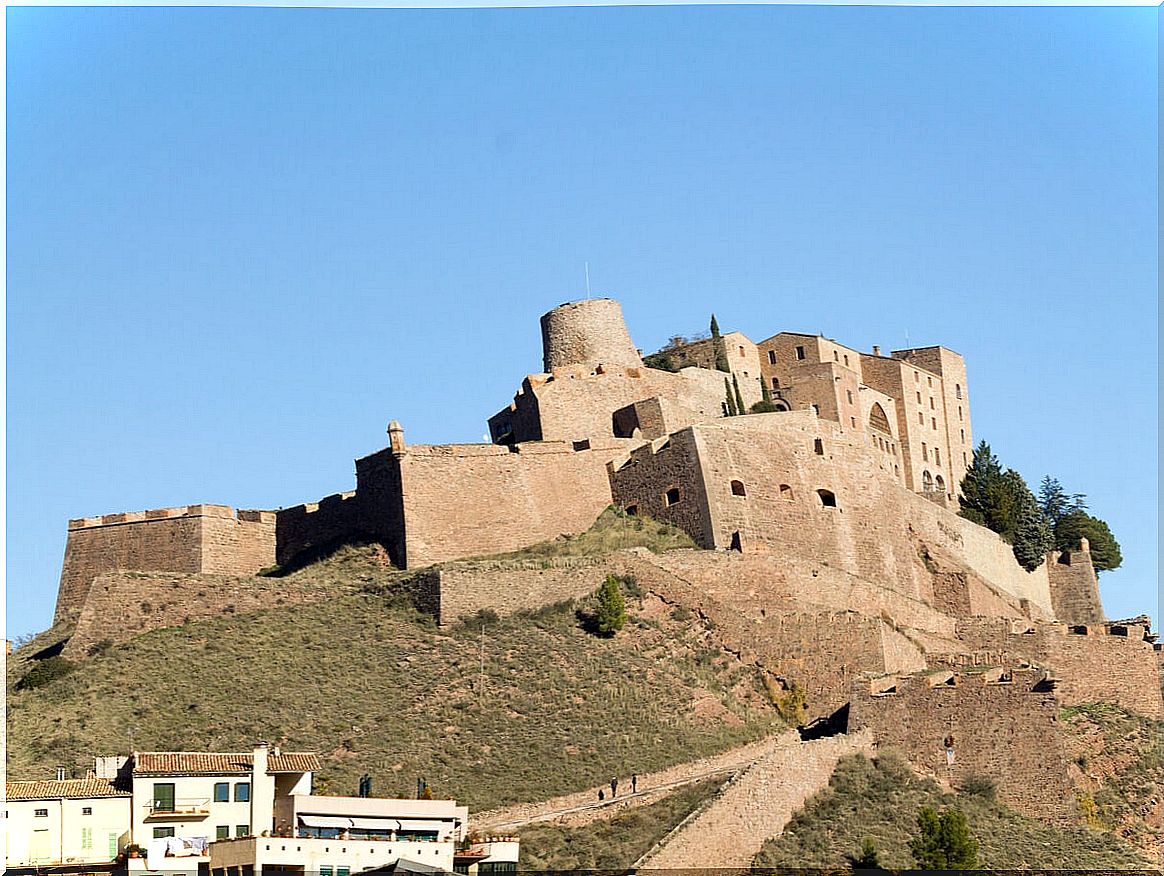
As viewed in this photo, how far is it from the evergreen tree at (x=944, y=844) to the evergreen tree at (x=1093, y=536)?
29.8 metres

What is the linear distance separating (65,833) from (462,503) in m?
20.7

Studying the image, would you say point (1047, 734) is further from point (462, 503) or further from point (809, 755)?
point (462, 503)

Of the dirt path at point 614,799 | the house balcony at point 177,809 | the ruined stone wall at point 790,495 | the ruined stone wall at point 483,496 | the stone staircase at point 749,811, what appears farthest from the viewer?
the ruined stone wall at point 790,495

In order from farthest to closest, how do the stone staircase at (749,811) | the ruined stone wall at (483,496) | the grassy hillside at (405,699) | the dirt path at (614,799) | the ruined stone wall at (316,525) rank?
1. the ruined stone wall at (316,525)
2. the ruined stone wall at (483,496)
3. the grassy hillside at (405,699)
4. the dirt path at (614,799)
5. the stone staircase at (749,811)

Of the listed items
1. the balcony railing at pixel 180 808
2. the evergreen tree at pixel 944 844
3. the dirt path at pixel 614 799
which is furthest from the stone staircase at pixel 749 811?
the balcony railing at pixel 180 808

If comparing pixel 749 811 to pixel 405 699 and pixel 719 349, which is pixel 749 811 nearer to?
pixel 405 699

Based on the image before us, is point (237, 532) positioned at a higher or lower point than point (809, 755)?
higher

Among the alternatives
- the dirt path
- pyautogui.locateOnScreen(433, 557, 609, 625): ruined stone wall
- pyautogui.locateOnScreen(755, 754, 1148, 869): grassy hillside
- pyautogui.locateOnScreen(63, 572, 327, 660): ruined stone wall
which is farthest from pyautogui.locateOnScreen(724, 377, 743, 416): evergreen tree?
pyautogui.locateOnScreen(755, 754, 1148, 869): grassy hillside

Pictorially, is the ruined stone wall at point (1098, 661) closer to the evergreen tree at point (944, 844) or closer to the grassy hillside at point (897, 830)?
the grassy hillside at point (897, 830)

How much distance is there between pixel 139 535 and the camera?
57500 mm

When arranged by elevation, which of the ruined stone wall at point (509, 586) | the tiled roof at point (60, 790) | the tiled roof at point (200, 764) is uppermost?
the ruined stone wall at point (509, 586)

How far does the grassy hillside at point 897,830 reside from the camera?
129 ft

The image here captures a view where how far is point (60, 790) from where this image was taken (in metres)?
35.6

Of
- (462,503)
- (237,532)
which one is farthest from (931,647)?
(237,532)
